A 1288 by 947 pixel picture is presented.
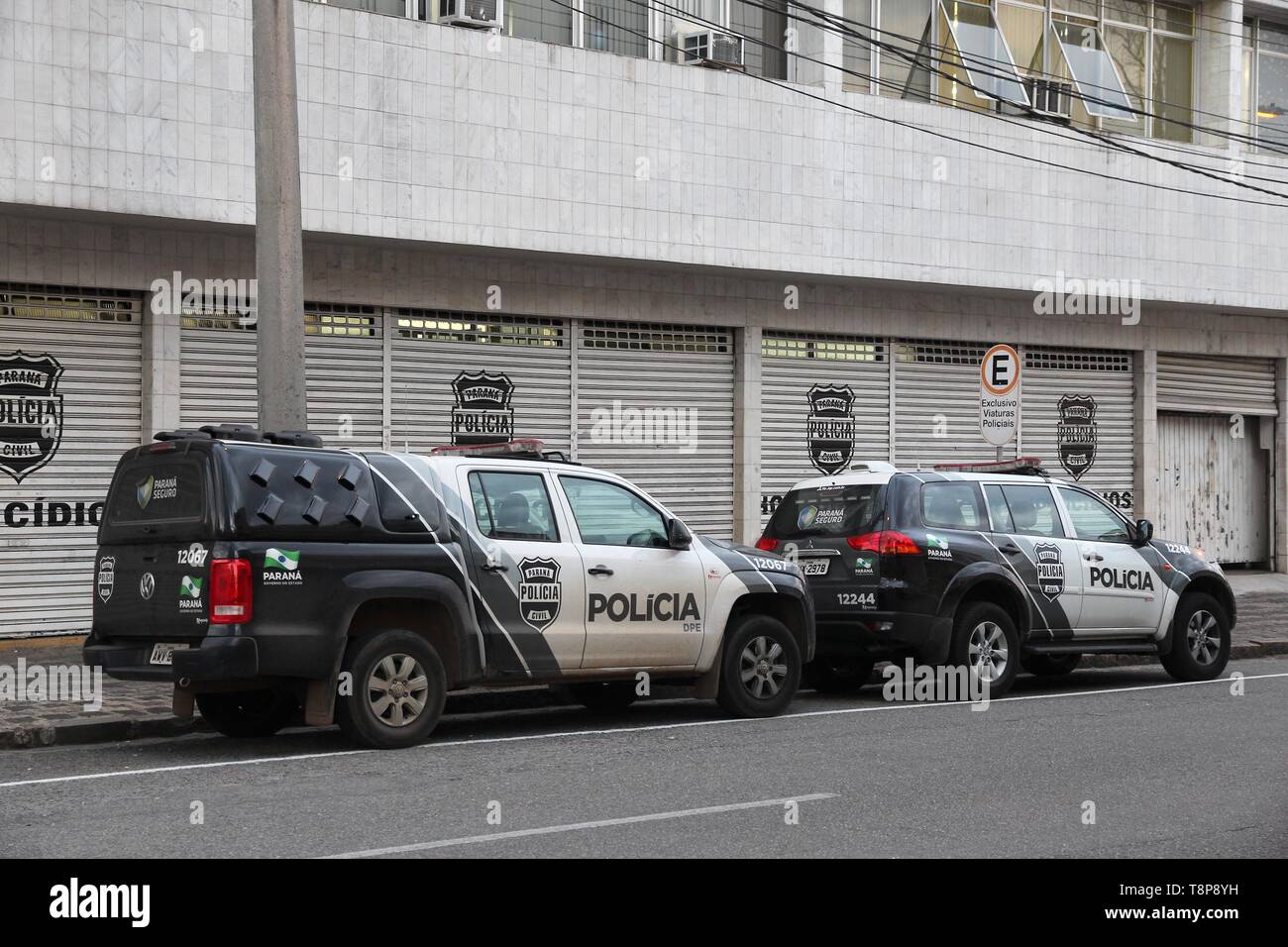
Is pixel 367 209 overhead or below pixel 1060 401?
overhead

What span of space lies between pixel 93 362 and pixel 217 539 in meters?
6.98

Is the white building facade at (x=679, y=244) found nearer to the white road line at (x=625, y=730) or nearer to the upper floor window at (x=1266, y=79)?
the upper floor window at (x=1266, y=79)

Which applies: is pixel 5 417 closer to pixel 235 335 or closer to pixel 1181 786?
pixel 235 335

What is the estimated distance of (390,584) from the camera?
33.3 feet

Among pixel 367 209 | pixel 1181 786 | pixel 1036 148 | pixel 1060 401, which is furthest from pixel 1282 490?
pixel 1181 786

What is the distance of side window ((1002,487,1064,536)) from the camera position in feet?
45.8

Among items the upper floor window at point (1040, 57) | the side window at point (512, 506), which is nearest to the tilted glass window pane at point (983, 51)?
the upper floor window at point (1040, 57)

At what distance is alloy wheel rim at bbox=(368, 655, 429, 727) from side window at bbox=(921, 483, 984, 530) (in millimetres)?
4708

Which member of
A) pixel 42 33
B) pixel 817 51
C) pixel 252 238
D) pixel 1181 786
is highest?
pixel 817 51

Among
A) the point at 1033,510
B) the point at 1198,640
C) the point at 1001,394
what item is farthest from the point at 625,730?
the point at 1001,394

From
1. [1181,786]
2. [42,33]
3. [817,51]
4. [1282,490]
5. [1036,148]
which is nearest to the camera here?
[1181,786]

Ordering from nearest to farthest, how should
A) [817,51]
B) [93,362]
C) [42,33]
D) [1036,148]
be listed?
[42,33]
[93,362]
[817,51]
[1036,148]

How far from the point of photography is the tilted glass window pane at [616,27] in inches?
739

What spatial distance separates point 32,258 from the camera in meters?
15.4
